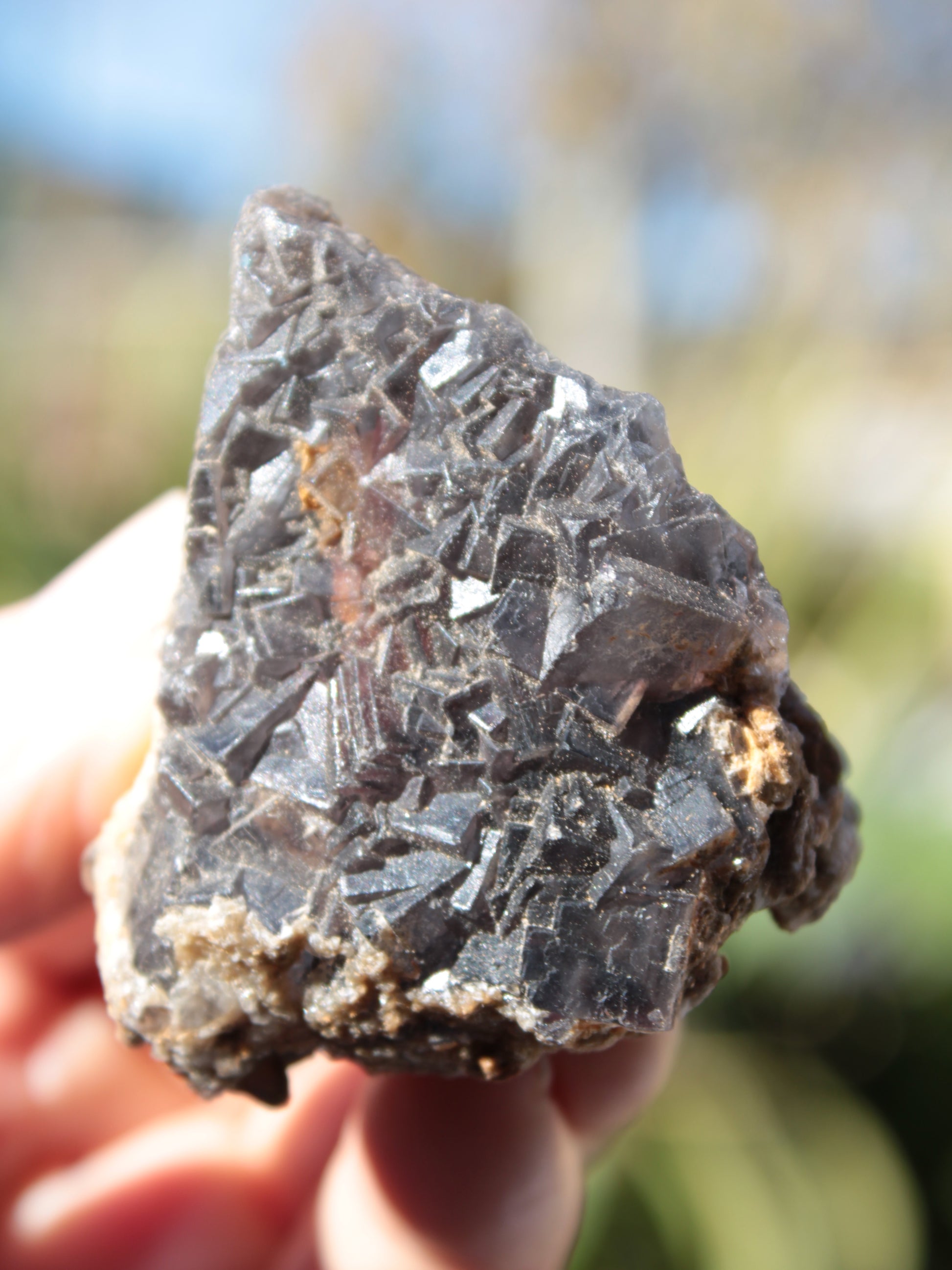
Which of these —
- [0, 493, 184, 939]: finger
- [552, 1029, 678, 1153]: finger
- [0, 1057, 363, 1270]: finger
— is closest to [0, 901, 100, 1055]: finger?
[0, 1057, 363, 1270]: finger

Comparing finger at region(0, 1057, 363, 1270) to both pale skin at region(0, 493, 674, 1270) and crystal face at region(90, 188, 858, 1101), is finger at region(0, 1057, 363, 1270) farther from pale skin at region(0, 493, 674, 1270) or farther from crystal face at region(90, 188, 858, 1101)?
crystal face at region(90, 188, 858, 1101)

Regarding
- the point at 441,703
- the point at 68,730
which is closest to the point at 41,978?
the point at 68,730

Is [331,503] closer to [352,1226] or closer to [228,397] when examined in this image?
[228,397]

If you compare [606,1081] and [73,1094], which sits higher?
[606,1081]

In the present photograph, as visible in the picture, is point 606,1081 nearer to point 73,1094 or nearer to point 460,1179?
point 460,1179

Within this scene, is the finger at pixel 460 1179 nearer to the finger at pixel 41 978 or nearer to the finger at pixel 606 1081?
the finger at pixel 606 1081

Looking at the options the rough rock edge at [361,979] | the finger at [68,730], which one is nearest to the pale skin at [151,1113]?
the finger at [68,730]
